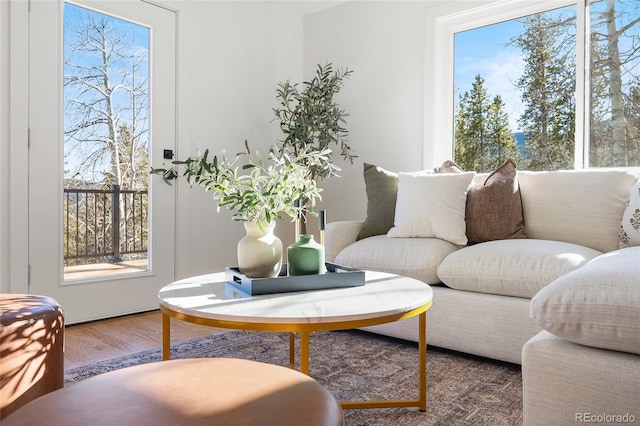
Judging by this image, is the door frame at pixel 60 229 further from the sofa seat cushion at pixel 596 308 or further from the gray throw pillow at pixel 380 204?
the sofa seat cushion at pixel 596 308

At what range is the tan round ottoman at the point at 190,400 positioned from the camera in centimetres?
67

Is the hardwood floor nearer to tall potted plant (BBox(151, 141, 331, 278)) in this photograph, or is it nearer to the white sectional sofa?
the white sectional sofa

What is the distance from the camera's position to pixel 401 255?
95.1 inches

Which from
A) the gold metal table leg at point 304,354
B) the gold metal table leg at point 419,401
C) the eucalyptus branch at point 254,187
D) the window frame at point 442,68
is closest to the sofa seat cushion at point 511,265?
the gold metal table leg at point 419,401

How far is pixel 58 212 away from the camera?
2.81m

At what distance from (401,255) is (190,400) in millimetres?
1799

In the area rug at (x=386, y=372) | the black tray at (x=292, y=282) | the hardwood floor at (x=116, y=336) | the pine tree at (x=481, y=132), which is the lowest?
the hardwood floor at (x=116, y=336)

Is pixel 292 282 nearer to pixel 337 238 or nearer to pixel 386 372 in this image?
pixel 386 372

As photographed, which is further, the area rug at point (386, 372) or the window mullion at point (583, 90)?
the window mullion at point (583, 90)

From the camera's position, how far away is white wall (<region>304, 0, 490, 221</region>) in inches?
140

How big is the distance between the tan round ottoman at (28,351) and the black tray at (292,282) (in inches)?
20.5

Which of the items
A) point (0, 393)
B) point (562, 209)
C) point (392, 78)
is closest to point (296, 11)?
point (392, 78)

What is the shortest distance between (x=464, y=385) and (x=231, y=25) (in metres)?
3.15

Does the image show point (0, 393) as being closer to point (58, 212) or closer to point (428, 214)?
point (58, 212)
